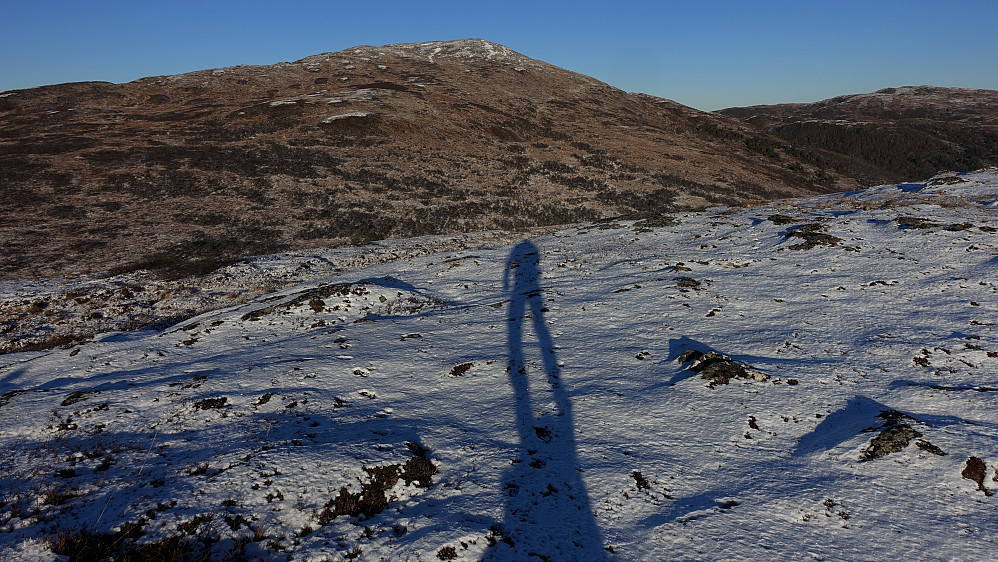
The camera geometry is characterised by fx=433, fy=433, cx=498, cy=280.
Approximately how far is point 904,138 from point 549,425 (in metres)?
147

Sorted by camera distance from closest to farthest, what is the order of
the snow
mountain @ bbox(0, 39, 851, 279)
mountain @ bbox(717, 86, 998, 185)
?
1. mountain @ bbox(0, 39, 851, 279)
2. the snow
3. mountain @ bbox(717, 86, 998, 185)

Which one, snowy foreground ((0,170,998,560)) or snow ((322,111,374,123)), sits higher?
snow ((322,111,374,123))

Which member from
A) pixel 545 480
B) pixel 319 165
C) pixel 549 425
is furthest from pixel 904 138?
pixel 545 480

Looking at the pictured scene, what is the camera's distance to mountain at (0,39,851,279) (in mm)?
36406

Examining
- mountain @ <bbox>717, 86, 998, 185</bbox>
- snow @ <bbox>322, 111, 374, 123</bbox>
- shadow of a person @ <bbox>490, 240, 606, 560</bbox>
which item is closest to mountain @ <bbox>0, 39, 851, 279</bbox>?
snow @ <bbox>322, 111, 374, 123</bbox>

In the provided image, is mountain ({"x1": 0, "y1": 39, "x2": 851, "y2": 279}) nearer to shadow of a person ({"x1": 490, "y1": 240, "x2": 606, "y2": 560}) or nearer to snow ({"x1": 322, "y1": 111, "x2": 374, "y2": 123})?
snow ({"x1": 322, "y1": 111, "x2": 374, "y2": 123})

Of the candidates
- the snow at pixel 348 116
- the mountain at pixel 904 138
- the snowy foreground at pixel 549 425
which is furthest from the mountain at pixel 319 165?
the mountain at pixel 904 138

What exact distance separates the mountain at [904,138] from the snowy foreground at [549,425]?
88996mm

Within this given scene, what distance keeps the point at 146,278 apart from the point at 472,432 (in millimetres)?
27772

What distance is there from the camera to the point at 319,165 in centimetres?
5238

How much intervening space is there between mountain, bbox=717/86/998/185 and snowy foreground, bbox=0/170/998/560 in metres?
89.0

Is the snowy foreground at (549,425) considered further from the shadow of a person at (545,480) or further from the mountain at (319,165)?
the mountain at (319,165)

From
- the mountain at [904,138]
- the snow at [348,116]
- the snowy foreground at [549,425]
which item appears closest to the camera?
the snowy foreground at [549,425]

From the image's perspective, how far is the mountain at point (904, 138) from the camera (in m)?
95.0
